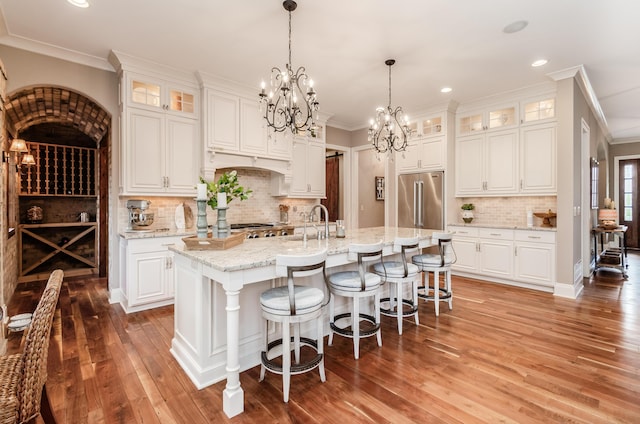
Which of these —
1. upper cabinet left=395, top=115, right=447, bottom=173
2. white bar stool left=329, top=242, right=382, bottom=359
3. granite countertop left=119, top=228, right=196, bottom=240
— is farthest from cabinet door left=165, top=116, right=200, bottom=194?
upper cabinet left=395, top=115, right=447, bottom=173

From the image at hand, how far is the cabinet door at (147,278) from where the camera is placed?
3568mm

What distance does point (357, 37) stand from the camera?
3.24 m

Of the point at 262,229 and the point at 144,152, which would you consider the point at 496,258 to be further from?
the point at 144,152

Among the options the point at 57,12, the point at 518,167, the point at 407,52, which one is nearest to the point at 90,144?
the point at 57,12

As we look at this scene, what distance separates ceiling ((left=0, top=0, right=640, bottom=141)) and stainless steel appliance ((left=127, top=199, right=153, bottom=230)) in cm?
174

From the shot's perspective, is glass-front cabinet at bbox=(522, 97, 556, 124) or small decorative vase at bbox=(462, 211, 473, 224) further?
small decorative vase at bbox=(462, 211, 473, 224)

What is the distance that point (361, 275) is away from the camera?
8.34 ft

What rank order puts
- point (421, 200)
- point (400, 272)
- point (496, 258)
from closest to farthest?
point (400, 272) → point (496, 258) → point (421, 200)

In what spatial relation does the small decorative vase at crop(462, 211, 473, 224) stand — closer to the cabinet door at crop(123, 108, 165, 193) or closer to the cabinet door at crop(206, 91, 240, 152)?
the cabinet door at crop(206, 91, 240, 152)

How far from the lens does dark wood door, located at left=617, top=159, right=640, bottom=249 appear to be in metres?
8.03

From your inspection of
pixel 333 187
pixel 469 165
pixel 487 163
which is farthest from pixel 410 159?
pixel 333 187

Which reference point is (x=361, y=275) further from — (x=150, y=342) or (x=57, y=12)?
(x=57, y=12)

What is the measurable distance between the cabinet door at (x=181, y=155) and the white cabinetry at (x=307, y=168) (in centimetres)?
174

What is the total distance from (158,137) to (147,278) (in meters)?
1.78
